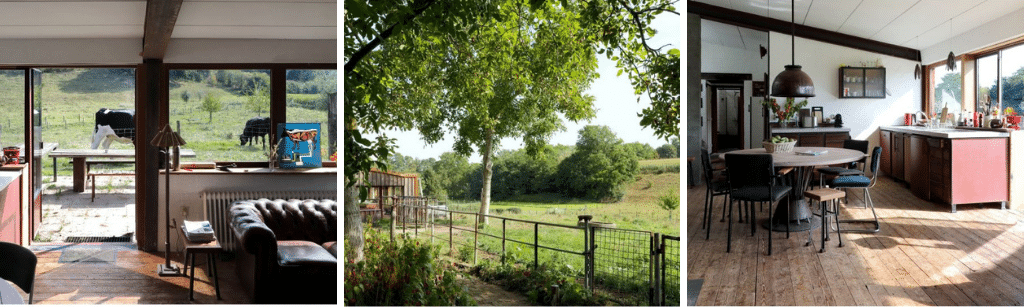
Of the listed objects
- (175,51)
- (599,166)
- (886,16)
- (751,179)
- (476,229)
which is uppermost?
(886,16)

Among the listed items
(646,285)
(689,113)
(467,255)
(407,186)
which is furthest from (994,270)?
(407,186)

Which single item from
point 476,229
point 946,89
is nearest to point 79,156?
point 476,229

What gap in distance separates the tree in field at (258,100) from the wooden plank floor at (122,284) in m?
1.37

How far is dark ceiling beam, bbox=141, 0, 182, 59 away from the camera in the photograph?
4.93m

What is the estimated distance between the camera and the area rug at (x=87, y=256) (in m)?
6.18

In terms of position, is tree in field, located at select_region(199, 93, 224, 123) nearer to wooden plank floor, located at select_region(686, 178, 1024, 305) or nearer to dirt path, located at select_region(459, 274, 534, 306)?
dirt path, located at select_region(459, 274, 534, 306)

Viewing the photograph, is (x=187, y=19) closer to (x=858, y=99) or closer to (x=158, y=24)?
(x=158, y=24)

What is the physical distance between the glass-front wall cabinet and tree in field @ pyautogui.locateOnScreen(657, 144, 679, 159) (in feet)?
24.6

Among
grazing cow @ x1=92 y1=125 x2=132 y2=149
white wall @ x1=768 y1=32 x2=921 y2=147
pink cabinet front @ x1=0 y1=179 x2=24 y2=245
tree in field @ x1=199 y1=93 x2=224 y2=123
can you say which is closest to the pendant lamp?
white wall @ x1=768 y1=32 x2=921 y2=147

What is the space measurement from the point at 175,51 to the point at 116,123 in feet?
2.98

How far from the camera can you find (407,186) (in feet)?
11.6

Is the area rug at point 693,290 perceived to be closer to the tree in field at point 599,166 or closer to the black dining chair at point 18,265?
the tree in field at point 599,166

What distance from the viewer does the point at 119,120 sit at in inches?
269

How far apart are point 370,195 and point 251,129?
335cm
